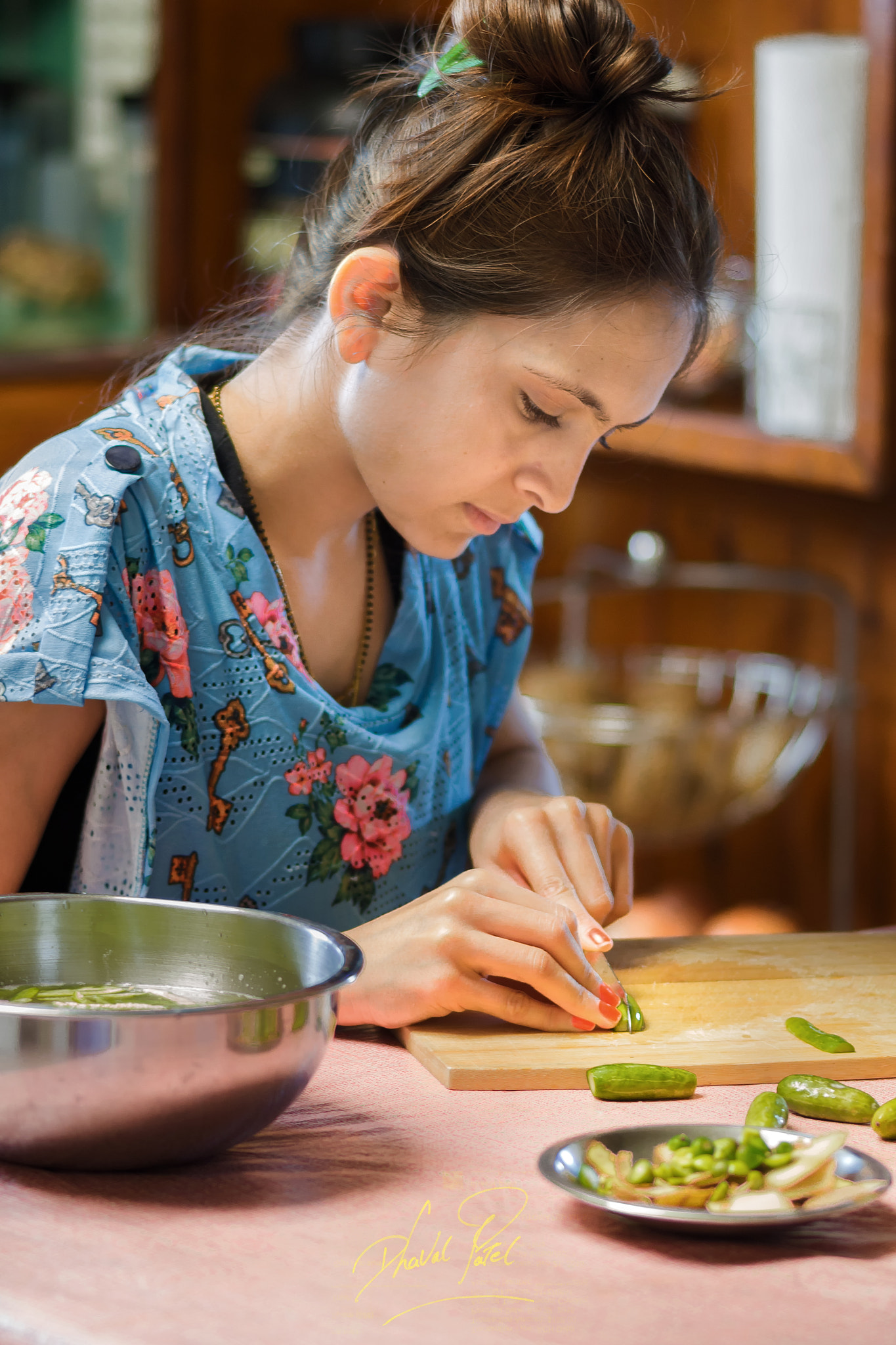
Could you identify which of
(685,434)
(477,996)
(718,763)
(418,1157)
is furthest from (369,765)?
(685,434)

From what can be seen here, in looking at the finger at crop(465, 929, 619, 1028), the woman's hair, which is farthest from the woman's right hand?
the woman's hair

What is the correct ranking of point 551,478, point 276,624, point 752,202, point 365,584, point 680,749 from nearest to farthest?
point 551,478, point 276,624, point 365,584, point 680,749, point 752,202

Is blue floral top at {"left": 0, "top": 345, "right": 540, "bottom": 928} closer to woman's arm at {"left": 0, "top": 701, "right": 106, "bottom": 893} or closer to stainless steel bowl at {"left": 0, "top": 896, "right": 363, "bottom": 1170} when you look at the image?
woman's arm at {"left": 0, "top": 701, "right": 106, "bottom": 893}

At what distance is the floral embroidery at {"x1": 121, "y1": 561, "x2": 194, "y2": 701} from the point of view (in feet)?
4.02

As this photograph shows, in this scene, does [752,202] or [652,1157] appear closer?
[652,1157]

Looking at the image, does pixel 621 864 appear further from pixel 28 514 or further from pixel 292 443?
pixel 28 514

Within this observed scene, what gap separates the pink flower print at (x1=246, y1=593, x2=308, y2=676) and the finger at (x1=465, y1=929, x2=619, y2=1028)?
332mm

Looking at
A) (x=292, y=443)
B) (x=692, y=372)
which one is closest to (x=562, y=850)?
(x=292, y=443)

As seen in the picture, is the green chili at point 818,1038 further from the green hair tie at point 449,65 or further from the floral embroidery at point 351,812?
the green hair tie at point 449,65

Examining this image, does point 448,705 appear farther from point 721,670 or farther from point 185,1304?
point 721,670

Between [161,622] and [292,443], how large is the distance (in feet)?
0.70

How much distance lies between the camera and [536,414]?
3.85 feet

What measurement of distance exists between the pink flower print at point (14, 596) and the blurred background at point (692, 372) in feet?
3.35

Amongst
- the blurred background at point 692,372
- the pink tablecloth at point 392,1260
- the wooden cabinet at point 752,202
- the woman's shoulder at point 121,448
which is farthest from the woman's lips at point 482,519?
the blurred background at point 692,372
